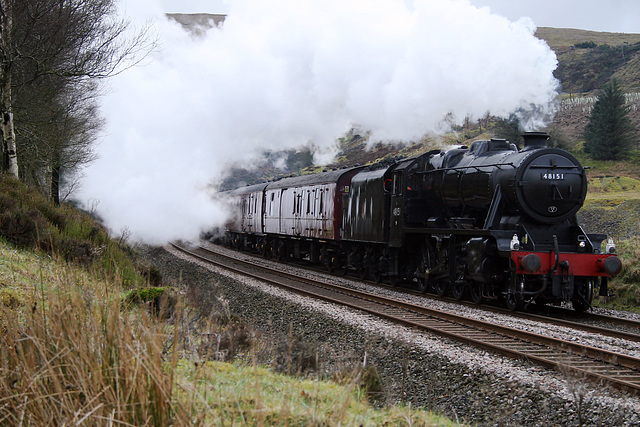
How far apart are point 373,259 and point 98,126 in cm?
1766

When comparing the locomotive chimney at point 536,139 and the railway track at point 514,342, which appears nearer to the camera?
the railway track at point 514,342

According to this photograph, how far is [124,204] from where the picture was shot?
31078mm

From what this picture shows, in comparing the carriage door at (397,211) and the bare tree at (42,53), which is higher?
the bare tree at (42,53)

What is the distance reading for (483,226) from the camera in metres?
12.4

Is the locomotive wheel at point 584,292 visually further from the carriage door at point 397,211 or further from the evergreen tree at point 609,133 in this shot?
the evergreen tree at point 609,133

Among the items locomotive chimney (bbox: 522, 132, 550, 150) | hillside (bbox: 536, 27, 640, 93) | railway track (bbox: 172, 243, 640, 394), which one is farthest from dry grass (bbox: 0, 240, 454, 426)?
hillside (bbox: 536, 27, 640, 93)

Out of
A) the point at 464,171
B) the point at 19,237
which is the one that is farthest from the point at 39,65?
the point at 464,171

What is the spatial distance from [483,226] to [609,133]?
39797 mm

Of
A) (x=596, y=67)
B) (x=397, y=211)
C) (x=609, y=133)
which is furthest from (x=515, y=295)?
(x=596, y=67)

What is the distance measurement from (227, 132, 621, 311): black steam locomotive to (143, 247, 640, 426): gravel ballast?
67.0 inches

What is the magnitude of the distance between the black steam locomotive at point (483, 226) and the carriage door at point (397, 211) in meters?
0.03

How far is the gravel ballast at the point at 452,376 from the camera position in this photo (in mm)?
5098

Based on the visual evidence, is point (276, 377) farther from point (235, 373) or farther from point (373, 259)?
point (373, 259)

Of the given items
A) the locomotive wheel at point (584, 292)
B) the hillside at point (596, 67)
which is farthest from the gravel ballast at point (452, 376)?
the hillside at point (596, 67)
